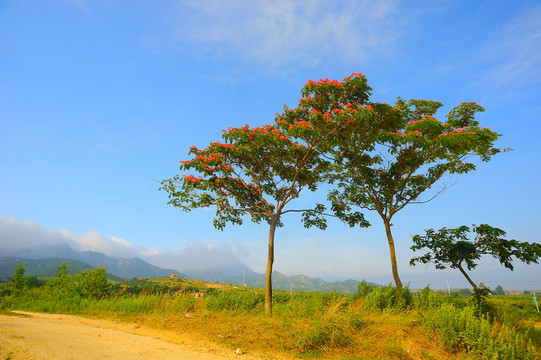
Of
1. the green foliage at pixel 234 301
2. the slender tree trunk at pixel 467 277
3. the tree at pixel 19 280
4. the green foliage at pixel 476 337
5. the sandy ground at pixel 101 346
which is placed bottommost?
the tree at pixel 19 280

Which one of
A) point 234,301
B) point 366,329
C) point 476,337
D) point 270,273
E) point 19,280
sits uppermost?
point 270,273

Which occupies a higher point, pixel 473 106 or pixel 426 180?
pixel 473 106

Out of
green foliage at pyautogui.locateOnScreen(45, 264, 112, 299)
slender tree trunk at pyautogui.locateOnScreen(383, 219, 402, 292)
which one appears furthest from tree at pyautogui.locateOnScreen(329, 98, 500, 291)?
green foliage at pyautogui.locateOnScreen(45, 264, 112, 299)

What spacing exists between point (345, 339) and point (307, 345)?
3.56 ft

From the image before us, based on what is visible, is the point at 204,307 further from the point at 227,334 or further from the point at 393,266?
the point at 393,266

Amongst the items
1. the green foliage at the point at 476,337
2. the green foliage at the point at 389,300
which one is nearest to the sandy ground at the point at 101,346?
the green foliage at the point at 476,337

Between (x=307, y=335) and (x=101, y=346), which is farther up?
(x=307, y=335)

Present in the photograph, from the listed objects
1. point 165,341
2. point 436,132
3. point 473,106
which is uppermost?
point 473,106

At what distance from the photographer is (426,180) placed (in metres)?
14.5

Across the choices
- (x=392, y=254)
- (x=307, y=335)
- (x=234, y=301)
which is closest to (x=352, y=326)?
(x=307, y=335)

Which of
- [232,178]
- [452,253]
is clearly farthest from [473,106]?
[232,178]

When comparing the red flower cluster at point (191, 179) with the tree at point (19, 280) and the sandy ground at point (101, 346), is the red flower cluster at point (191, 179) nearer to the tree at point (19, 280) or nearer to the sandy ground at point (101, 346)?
the sandy ground at point (101, 346)

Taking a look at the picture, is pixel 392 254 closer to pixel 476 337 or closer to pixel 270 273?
pixel 270 273

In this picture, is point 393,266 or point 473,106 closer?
point 473,106
